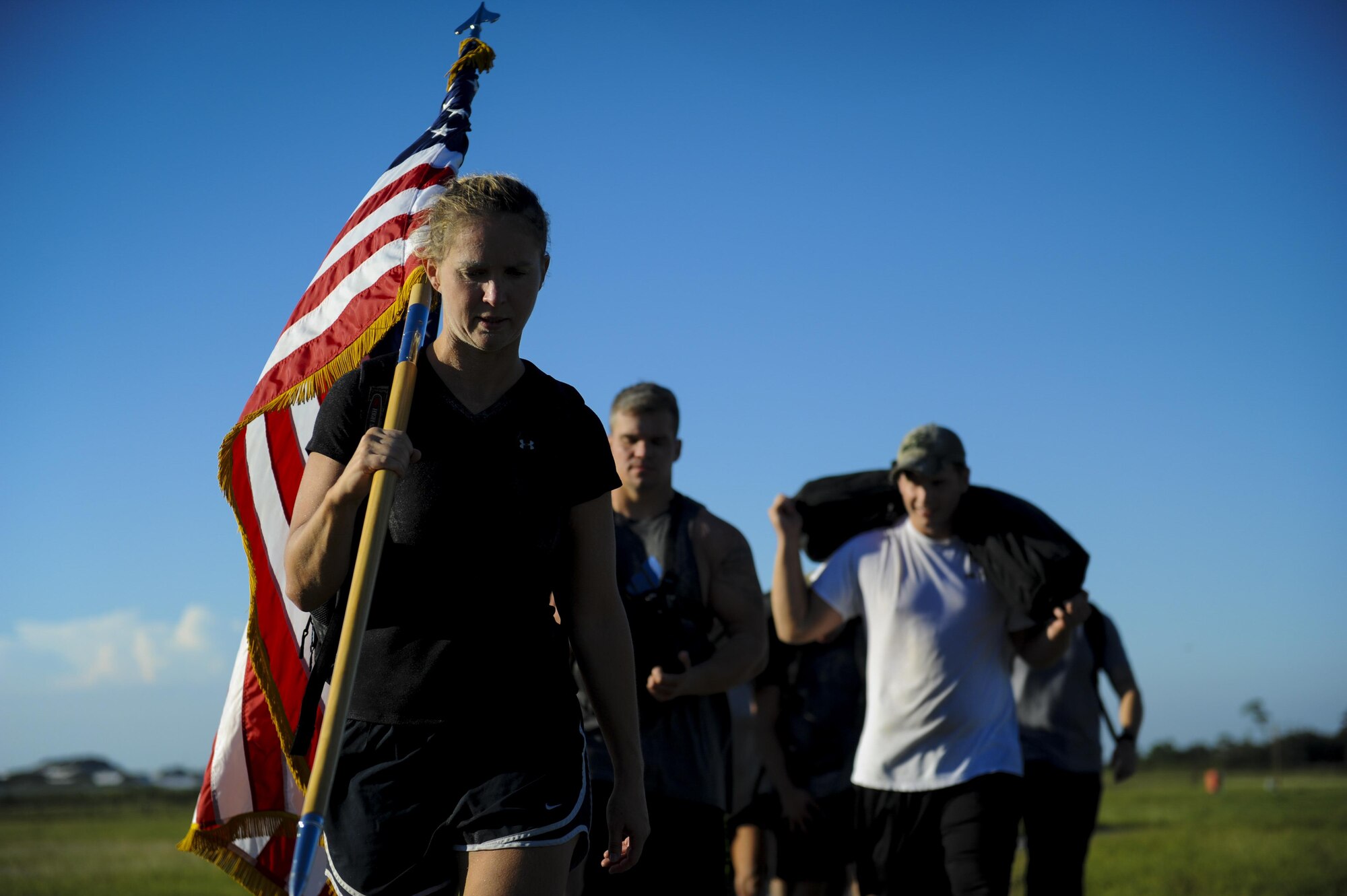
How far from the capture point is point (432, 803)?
3.14 meters

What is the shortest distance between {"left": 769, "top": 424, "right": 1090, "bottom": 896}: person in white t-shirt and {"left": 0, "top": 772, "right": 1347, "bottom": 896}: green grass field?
26.7 ft

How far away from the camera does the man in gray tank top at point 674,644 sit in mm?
5730

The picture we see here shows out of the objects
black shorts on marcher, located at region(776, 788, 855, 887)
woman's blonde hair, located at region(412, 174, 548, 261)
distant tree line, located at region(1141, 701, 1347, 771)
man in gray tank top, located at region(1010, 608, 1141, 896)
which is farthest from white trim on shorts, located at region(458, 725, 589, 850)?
distant tree line, located at region(1141, 701, 1347, 771)

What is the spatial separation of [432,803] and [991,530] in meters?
3.92

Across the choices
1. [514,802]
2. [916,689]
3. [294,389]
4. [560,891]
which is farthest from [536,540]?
[916,689]

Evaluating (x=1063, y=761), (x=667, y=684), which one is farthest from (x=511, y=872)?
(x=1063, y=761)

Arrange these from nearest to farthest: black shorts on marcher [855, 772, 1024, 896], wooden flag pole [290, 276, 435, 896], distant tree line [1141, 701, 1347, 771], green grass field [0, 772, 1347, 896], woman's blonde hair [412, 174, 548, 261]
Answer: wooden flag pole [290, 276, 435, 896] < woman's blonde hair [412, 174, 548, 261] < black shorts on marcher [855, 772, 1024, 896] < green grass field [0, 772, 1347, 896] < distant tree line [1141, 701, 1347, 771]

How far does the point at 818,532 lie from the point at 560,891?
3.93 meters

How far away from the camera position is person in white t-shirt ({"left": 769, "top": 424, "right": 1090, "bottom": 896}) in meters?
6.21

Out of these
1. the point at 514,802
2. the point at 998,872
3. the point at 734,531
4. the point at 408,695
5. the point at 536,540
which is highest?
the point at 734,531

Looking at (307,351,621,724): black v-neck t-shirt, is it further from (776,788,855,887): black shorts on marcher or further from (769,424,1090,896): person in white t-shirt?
(776,788,855,887): black shorts on marcher

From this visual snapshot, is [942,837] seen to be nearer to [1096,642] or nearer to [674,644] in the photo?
[674,644]

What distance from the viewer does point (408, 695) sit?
124 inches

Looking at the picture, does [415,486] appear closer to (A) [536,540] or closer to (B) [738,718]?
(A) [536,540]
